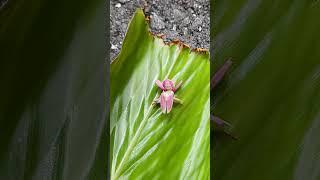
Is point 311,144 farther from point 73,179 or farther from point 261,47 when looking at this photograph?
point 73,179

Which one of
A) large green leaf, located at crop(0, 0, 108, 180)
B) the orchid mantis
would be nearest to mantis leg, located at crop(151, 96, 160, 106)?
the orchid mantis

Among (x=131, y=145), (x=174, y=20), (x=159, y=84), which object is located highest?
(x=174, y=20)

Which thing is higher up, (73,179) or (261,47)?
(261,47)

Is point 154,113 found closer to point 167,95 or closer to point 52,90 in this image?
point 167,95

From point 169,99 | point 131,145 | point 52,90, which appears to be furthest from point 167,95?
point 52,90

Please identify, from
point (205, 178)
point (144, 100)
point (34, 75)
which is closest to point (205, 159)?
point (205, 178)

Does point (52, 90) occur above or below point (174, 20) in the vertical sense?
below
